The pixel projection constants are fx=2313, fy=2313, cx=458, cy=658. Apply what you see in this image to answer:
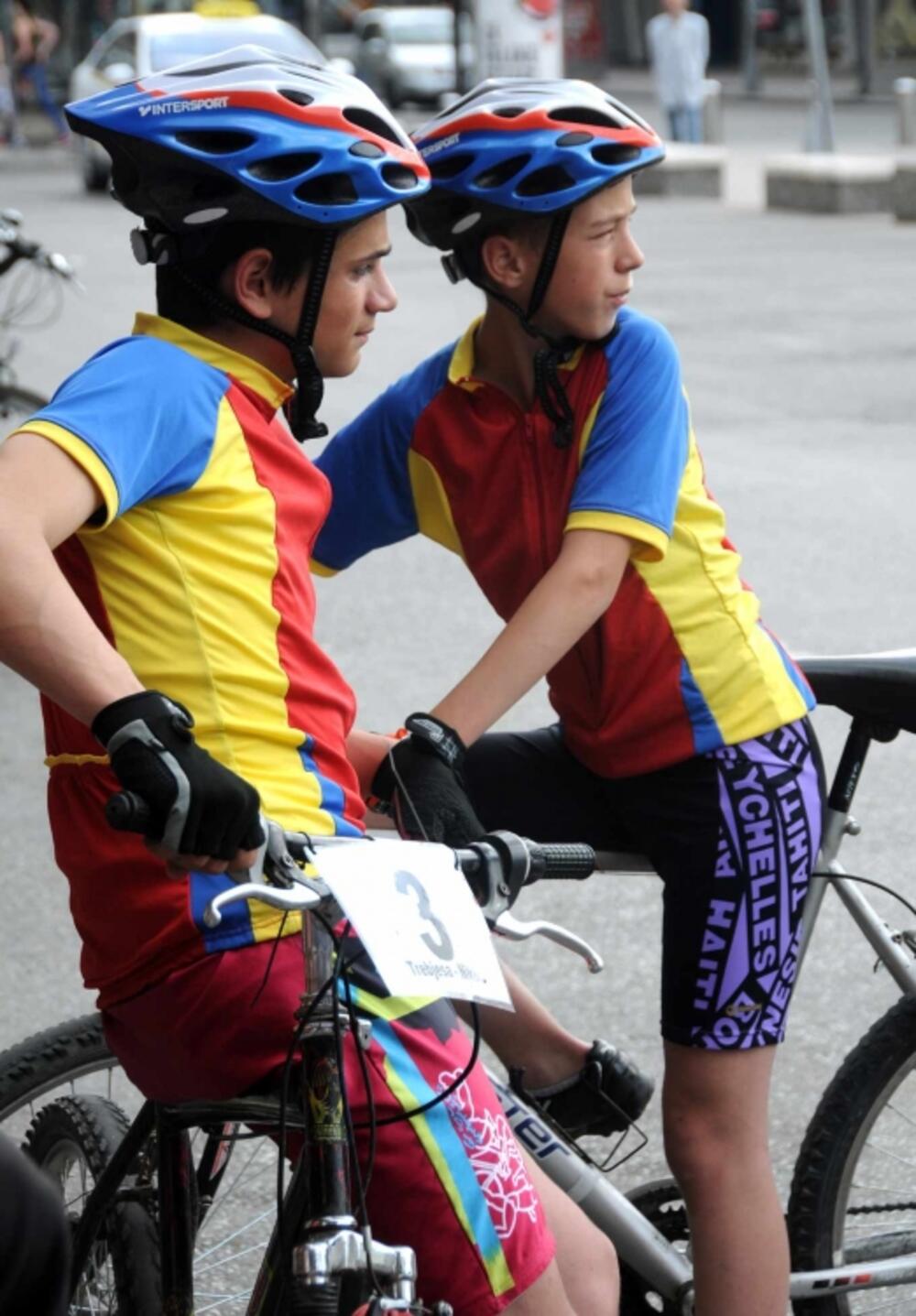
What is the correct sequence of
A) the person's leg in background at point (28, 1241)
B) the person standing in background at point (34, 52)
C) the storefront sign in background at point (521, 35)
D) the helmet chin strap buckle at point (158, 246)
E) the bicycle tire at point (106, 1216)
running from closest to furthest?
the person's leg in background at point (28, 1241) < the helmet chin strap buckle at point (158, 246) < the bicycle tire at point (106, 1216) < the storefront sign in background at point (521, 35) < the person standing in background at point (34, 52)

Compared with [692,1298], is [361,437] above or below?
above

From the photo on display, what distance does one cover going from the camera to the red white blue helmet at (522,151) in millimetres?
2906

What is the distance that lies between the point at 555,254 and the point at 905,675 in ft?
2.58

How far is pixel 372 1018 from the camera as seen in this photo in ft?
7.65

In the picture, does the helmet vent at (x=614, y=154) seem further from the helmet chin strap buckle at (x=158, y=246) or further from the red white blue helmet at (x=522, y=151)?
the helmet chin strap buckle at (x=158, y=246)

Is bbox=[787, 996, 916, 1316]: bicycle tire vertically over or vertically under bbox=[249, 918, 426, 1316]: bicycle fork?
under

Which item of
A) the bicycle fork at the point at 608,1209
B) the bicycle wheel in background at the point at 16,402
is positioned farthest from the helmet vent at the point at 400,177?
the bicycle wheel in background at the point at 16,402

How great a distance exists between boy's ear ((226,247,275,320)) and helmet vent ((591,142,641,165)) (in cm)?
62

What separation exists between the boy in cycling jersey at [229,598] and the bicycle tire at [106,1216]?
356mm

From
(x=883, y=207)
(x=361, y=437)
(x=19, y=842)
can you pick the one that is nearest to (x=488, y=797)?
(x=361, y=437)

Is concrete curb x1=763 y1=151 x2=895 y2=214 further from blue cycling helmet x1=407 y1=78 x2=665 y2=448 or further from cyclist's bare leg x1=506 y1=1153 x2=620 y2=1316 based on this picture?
cyclist's bare leg x1=506 y1=1153 x2=620 y2=1316

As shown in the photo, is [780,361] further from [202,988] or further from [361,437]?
[202,988]

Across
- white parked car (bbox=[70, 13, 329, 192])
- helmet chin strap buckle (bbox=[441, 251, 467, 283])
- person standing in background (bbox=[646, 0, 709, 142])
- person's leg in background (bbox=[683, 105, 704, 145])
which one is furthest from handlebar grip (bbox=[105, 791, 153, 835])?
person's leg in background (bbox=[683, 105, 704, 145])

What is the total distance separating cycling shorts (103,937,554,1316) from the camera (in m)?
2.29
